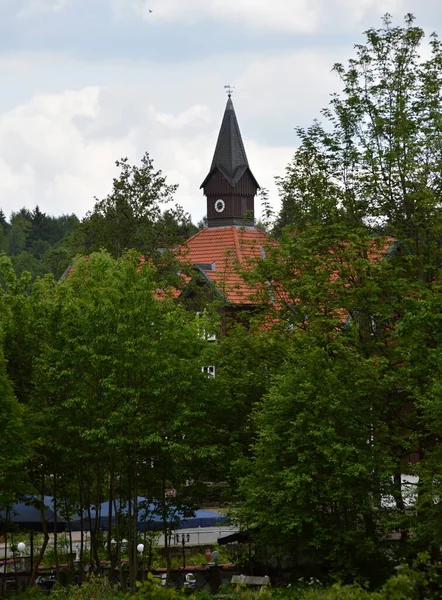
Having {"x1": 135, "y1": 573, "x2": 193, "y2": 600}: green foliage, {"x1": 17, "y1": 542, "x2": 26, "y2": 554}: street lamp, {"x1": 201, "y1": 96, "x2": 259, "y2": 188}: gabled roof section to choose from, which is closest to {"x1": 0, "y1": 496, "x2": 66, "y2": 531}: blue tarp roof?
{"x1": 17, "y1": 542, "x2": 26, "y2": 554}: street lamp

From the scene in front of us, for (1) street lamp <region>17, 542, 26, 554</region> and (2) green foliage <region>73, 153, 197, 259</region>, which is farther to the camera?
(2) green foliage <region>73, 153, 197, 259</region>

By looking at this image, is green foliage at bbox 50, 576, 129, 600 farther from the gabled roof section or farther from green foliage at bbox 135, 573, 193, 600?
the gabled roof section

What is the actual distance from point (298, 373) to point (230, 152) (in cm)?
3860

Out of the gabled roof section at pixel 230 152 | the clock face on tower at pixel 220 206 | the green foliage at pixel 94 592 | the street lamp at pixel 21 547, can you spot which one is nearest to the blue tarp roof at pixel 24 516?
the street lamp at pixel 21 547

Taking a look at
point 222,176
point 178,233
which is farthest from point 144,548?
point 222,176

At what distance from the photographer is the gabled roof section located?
6469 centimetres

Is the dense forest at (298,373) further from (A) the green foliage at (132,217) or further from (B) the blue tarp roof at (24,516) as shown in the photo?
(A) the green foliage at (132,217)

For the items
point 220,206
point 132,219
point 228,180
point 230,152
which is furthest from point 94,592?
point 230,152

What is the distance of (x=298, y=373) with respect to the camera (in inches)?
1096

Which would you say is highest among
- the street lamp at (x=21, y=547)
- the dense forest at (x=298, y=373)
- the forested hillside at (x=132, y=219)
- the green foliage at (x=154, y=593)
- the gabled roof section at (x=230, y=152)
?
the gabled roof section at (x=230, y=152)

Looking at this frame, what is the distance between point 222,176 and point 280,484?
39.5m

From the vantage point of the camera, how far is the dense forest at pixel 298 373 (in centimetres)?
2691

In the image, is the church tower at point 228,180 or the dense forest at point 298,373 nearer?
the dense forest at point 298,373

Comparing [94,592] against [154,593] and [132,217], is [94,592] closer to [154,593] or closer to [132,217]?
[154,593]
